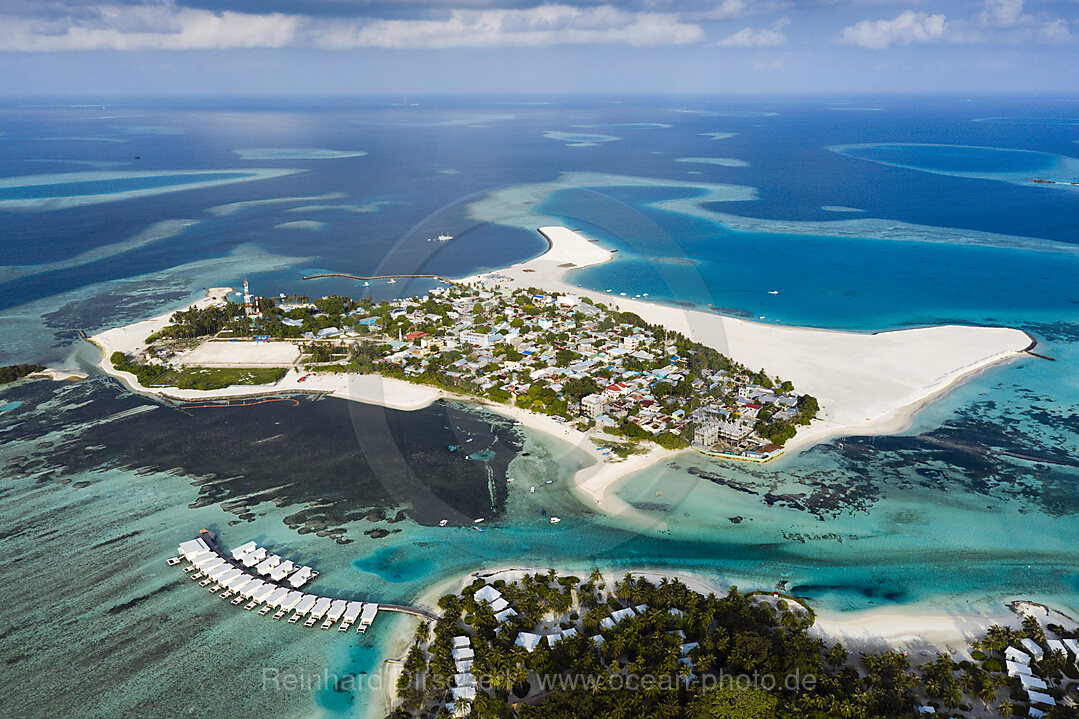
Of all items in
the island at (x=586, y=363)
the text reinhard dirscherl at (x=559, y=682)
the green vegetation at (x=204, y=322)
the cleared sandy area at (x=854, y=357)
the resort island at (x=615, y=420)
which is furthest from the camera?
the green vegetation at (x=204, y=322)

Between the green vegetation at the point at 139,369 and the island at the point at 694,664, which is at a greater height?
the green vegetation at the point at 139,369

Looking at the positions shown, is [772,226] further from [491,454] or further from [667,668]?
[667,668]

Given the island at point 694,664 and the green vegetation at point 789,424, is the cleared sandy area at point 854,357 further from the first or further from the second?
the island at point 694,664

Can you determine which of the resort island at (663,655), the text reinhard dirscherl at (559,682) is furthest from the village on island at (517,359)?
the text reinhard dirscherl at (559,682)

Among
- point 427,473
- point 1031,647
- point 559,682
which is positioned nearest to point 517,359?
point 427,473

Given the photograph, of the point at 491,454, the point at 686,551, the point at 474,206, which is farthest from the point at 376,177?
the point at 686,551
